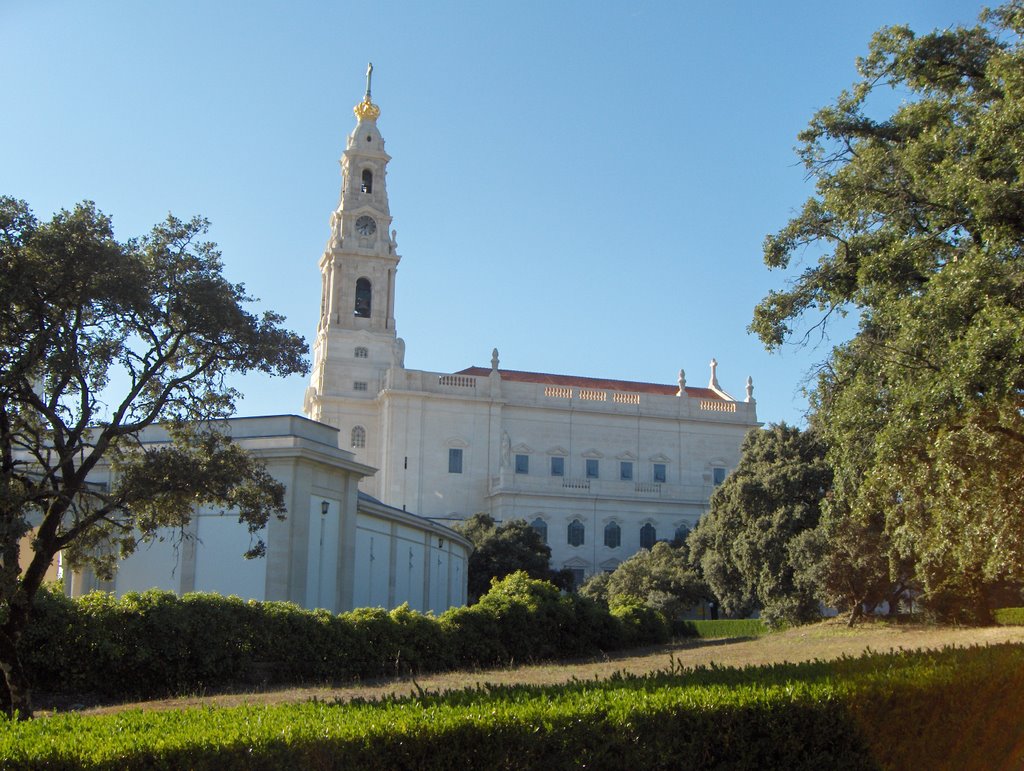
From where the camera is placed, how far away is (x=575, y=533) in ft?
219

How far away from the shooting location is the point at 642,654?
83.1 feet

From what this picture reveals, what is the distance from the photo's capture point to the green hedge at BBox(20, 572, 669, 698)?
15812 mm

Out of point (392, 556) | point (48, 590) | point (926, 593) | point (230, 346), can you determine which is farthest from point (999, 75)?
point (392, 556)

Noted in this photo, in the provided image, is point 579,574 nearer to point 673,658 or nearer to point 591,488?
point 591,488

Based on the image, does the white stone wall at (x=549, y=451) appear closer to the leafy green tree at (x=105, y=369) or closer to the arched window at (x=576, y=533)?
the arched window at (x=576, y=533)

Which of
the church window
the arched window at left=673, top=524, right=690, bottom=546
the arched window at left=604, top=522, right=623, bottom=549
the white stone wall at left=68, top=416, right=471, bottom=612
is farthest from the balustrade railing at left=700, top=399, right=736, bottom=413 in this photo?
the white stone wall at left=68, top=416, right=471, bottom=612

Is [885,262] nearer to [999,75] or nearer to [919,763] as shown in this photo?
[999,75]

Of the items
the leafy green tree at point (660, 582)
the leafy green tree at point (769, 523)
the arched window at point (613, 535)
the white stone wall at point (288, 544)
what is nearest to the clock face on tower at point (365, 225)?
the arched window at point (613, 535)

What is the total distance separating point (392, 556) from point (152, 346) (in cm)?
2030

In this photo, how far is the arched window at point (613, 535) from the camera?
66.8m

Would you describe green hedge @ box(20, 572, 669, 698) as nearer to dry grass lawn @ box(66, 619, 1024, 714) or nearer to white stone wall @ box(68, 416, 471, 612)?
dry grass lawn @ box(66, 619, 1024, 714)


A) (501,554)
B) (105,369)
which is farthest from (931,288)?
(501,554)

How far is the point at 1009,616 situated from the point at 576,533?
38.3m

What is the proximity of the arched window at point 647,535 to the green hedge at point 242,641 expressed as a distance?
1744 inches
